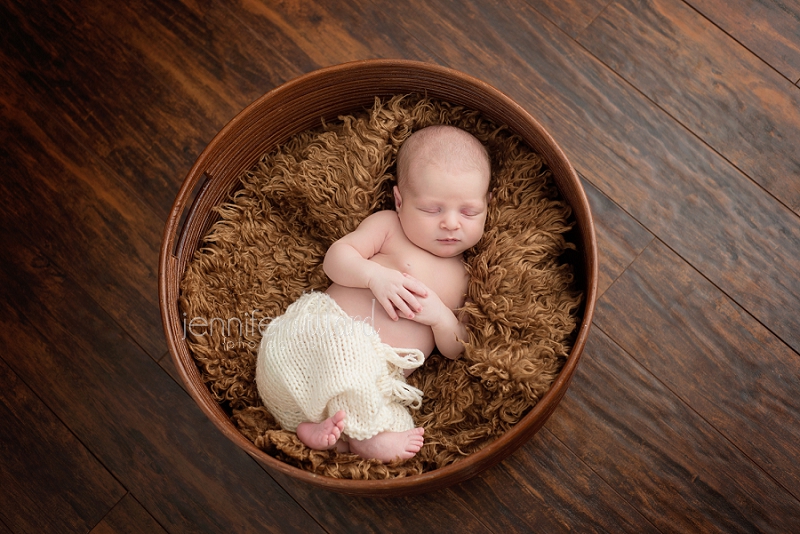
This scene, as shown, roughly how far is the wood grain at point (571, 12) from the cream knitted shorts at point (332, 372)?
2.56 feet

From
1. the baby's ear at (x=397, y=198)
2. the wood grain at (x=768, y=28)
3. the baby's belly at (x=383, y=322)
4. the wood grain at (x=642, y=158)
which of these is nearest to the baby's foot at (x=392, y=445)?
the baby's belly at (x=383, y=322)

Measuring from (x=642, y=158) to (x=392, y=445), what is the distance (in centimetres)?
76

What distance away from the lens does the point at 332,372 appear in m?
1.02

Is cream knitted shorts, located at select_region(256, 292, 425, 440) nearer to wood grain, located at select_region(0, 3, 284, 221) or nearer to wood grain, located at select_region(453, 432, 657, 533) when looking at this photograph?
wood grain, located at select_region(453, 432, 657, 533)

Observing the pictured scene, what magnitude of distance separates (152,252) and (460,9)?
836mm

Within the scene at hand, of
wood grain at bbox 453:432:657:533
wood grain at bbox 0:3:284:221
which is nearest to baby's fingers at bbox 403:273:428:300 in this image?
wood grain at bbox 453:432:657:533

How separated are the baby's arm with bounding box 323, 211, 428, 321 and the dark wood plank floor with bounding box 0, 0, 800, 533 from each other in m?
0.39

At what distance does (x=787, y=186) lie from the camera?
4.22 feet

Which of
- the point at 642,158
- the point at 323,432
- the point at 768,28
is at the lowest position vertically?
the point at 323,432

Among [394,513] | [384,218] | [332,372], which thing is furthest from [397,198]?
[394,513]

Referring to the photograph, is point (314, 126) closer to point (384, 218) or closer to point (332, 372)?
point (384, 218)

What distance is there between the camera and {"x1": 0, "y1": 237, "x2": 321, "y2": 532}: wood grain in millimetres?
1248

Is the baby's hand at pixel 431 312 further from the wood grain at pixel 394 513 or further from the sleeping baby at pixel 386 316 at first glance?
the wood grain at pixel 394 513

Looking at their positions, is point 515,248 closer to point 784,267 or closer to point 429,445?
point 429,445
